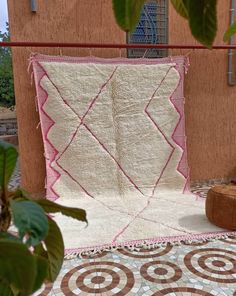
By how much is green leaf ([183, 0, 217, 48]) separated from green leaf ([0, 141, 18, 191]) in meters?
0.25

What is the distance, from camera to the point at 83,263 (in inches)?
65.1

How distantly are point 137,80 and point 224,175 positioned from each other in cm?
140

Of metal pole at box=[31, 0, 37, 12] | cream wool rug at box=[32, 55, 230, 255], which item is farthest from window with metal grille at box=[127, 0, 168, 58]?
metal pole at box=[31, 0, 37, 12]

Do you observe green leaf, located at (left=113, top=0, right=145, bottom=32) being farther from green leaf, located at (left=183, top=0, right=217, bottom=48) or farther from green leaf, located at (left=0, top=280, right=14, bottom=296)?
green leaf, located at (left=0, top=280, right=14, bottom=296)

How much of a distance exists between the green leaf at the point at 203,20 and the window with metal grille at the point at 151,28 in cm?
249

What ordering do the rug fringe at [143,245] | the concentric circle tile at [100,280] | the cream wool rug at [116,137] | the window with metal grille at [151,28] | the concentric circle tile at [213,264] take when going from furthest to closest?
the window with metal grille at [151,28] → the cream wool rug at [116,137] → the rug fringe at [143,245] → the concentric circle tile at [213,264] → the concentric circle tile at [100,280]

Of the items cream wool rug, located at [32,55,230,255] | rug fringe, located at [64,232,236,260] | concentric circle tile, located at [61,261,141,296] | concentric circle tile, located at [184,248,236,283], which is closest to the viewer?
concentric circle tile, located at [61,261,141,296]

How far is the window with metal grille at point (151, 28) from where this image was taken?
267cm

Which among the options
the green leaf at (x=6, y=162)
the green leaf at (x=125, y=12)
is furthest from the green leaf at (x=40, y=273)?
the green leaf at (x=125, y=12)

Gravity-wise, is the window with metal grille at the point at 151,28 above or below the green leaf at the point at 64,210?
above

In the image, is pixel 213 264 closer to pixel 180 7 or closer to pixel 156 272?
pixel 156 272

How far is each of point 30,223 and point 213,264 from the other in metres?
1.55

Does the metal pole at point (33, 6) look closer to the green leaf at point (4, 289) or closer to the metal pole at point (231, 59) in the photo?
the metal pole at point (231, 59)

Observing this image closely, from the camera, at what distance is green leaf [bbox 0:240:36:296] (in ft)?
0.95
